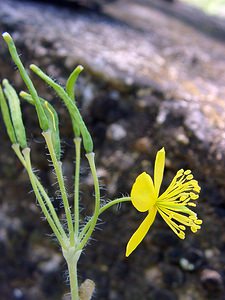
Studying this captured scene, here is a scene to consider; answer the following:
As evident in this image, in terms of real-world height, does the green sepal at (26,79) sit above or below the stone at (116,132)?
above

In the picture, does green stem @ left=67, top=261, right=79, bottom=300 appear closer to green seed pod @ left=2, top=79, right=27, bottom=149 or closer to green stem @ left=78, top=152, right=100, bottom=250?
green stem @ left=78, top=152, right=100, bottom=250

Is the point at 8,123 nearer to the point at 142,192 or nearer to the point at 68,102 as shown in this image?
the point at 68,102

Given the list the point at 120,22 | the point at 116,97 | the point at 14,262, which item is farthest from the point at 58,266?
the point at 120,22

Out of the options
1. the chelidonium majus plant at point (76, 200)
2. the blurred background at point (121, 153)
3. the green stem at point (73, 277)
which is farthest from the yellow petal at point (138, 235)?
the blurred background at point (121, 153)

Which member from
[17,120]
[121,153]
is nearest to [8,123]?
[17,120]

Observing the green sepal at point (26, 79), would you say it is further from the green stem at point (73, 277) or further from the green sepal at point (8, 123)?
the green stem at point (73, 277)

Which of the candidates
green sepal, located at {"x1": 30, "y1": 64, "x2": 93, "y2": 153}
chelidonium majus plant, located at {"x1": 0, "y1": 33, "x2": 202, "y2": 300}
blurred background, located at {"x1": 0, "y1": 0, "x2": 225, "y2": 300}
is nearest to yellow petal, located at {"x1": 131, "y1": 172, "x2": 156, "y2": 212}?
chelidonium majus plant, located at {"x1": 0, "y1": 33, "x2": 202, "y2": 300}
